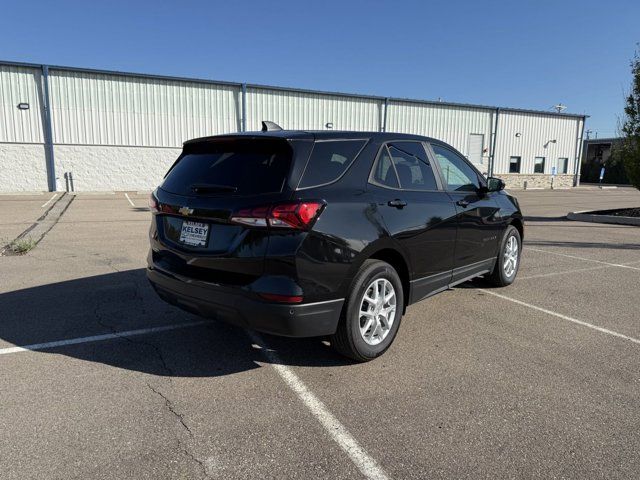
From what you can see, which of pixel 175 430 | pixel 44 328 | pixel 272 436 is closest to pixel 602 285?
pixel 272 436

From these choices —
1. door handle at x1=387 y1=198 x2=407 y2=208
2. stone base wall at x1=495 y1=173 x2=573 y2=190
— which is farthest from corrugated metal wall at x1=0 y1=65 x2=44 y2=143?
stone base wall at x1=495 y1=173 x2=573 y2=190

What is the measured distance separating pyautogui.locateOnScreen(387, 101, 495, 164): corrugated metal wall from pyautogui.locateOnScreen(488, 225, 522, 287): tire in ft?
80.0

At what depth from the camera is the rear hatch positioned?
3139 millimetres

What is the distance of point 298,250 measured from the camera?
3.05m

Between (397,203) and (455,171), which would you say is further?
(455,171)

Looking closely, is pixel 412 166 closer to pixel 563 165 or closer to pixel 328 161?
pixel 328 161

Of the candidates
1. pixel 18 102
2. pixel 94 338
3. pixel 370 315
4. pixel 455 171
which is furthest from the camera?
pixel 18 102

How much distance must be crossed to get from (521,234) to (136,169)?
74.4 feet

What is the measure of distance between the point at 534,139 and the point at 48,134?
33.6 meters

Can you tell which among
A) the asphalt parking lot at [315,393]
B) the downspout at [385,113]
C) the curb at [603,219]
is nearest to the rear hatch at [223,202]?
the asphalt parking lot at [315,393]

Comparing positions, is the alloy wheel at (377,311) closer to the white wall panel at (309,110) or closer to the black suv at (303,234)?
the black suv at (303,234)

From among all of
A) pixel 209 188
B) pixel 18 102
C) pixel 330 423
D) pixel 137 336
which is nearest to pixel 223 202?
pixel 209 188

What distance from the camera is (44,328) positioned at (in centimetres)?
436

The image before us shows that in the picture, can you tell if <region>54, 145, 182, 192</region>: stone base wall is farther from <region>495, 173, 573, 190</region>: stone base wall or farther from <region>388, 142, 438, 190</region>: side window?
<region>495, 173, 573, 190</region>: stone base wall
